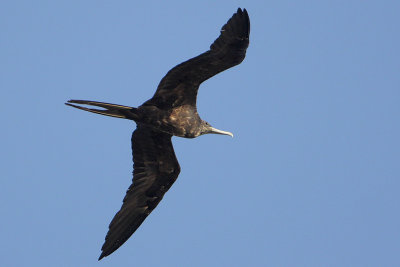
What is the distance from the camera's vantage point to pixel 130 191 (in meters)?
9.76

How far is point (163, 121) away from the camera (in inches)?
359

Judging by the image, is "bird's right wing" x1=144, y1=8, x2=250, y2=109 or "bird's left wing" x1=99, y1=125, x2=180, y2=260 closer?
"bird's right wing" x1=144, y1=8, x2=250, y2=109

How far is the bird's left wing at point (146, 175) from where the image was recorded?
9.59 metres

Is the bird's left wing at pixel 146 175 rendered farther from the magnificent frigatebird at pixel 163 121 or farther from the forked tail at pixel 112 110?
the forked tail at pixel 112 110

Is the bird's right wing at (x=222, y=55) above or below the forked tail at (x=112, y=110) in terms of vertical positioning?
above

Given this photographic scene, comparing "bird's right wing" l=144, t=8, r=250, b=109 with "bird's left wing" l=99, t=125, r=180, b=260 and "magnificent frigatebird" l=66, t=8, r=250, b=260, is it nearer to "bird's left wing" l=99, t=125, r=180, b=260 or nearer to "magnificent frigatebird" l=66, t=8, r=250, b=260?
"magnificent frigatebird" l=66, t=8, r=250, b=260

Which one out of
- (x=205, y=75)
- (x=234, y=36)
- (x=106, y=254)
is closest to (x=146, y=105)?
(x=205, y=75)

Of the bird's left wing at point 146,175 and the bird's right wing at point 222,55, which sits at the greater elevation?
the bird's right wing at point 222,55

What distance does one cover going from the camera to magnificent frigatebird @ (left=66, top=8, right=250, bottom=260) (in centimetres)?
854

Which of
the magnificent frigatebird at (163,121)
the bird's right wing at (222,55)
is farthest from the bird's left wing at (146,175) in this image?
the bird's right wing at (222,55)

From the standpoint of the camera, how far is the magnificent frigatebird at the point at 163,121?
336 inches

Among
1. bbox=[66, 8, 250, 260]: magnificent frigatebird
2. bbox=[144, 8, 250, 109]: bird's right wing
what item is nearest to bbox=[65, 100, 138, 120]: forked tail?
bbox=[66, 8, 250, 260]: magnificent frigatebird

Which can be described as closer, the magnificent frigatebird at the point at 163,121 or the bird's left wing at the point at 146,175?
the magnificent frigatebird at the point at 163,121

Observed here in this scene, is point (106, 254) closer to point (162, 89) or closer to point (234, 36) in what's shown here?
point (162, 89)
